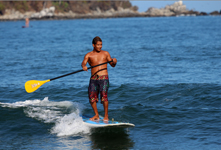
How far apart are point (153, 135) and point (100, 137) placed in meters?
1.42

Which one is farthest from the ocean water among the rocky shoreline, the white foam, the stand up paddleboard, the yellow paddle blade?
the rocky shoreline

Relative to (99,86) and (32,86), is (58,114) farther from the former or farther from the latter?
(99,86)

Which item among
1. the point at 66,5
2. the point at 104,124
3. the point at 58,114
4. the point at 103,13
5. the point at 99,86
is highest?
the point at 66,5

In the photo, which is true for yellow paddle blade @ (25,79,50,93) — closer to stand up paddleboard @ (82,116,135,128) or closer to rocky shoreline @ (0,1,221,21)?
stand up paddleboard @ (82,116,135,128)

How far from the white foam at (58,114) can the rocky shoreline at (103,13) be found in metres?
119

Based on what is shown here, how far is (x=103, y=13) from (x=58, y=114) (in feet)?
507

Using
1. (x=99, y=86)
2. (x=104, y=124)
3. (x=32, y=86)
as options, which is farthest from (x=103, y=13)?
(x=104, y=124)

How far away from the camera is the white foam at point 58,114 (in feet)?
26.5

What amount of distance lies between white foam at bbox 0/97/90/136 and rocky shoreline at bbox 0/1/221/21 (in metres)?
119

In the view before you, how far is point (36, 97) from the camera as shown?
1213 cm

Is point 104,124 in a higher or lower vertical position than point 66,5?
lower

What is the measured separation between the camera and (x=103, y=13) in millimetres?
160250

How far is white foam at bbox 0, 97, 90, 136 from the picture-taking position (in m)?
8.09

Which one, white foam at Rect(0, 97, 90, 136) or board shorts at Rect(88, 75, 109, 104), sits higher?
board shorts at Rect(88, 75, 109, 104)
